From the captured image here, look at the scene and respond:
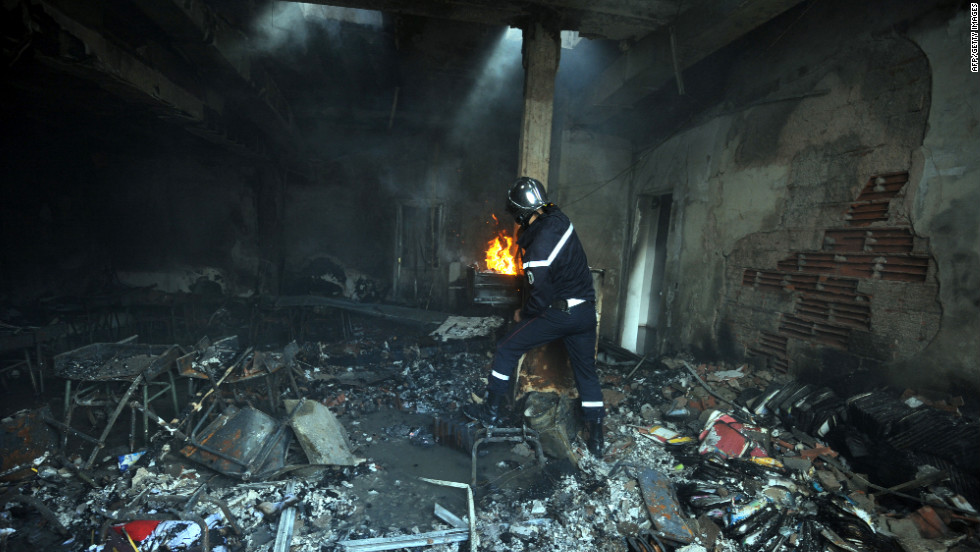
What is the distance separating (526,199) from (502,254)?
14.7 feet

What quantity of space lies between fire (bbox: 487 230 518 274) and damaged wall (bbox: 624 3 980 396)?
320 cm

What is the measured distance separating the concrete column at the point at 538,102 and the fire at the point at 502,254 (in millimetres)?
1967

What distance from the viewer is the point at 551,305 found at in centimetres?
379

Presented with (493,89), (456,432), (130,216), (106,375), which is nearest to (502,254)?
(493,89)

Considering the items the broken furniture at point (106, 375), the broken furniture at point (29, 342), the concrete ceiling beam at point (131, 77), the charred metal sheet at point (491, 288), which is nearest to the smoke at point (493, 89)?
the charred metal sheet at point (491, 288)

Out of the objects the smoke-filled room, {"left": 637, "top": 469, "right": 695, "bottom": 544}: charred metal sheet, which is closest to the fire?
the smoke-filled room

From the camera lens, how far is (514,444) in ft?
13.1

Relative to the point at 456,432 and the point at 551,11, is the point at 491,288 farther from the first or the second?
the point at 551,11

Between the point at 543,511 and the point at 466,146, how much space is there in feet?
29.2

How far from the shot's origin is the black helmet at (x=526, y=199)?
393 cm

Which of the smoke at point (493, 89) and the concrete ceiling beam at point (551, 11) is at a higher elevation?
the smoke at point (493, 89)

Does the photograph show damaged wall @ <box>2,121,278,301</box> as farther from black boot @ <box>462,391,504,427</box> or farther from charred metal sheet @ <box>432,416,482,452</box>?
black boot @ <box>462,391,504,427</box>

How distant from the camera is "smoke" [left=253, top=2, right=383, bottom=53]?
17.4 ft

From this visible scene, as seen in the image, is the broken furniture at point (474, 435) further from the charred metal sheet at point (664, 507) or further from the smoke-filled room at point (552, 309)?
the charred metal sheet at point (664, 507)
